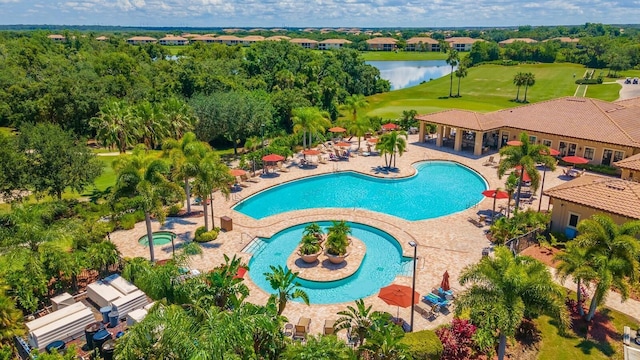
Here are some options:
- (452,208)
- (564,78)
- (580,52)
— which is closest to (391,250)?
(452,208)

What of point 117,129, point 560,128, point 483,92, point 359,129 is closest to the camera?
point 117,129

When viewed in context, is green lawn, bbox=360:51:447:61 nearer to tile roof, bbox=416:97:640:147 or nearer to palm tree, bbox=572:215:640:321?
tile roof, bbox=416:97:640:147

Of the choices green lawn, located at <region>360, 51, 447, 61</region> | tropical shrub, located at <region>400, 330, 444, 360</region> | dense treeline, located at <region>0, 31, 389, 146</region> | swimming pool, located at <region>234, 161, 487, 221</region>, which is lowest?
swimming pool, located at <region>234, 161, 487, 221</region>

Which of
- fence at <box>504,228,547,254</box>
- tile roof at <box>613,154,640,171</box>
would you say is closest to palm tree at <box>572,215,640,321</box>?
fence at <box>504,228,547,254</box>

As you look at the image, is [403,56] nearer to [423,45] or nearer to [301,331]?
[423,45]

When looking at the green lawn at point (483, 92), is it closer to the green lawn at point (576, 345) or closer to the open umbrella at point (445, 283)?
the open umbrella at point (445, 283)

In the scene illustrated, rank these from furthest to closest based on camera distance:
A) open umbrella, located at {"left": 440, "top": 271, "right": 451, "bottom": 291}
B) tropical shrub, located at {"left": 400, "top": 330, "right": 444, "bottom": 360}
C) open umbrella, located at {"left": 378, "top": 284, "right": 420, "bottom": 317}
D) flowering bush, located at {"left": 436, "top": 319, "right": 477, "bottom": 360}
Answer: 1. open umbrella, located at {"left": 440, "top": 271, "right": 451, "bottom": 291}
2. open umbrella, located at {"left": 378, "top": 284, "right": 420, "bottom": 317}
3. flowering bush, located at {"left": 436, "top": 319, "right": 477, "bottom": 360}
4. tropical shrub, located at {"left": 400, "top": 330, "right": 444, "bottom": 360}

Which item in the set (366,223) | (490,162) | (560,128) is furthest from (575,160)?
(366,223)
